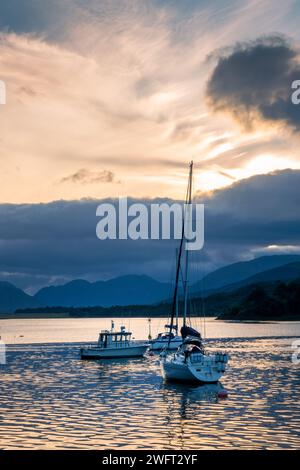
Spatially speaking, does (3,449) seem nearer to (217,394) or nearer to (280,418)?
(280,418)

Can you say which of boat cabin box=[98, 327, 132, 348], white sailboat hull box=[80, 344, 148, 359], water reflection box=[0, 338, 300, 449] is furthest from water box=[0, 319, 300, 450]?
boat cabin box=[98, 327, 132, 348]

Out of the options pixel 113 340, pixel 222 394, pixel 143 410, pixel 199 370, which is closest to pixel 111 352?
pixel 113 340

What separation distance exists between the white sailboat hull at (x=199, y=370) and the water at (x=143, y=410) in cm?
116

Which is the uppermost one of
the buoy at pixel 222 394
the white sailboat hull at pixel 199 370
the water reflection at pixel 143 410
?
the white sailboat hull at pixel 199 370

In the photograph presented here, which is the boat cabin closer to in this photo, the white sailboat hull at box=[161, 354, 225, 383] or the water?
the water

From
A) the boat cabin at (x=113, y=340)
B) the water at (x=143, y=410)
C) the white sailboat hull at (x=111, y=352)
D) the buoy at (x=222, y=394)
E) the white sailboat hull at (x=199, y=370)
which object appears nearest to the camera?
the water at (x=143, y=410)

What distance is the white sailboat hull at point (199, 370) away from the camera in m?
64.4

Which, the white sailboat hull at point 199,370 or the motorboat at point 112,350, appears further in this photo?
the motorboat at point 112,350

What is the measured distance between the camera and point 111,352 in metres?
104

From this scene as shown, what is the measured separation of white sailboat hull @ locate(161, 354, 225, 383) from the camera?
64.4m

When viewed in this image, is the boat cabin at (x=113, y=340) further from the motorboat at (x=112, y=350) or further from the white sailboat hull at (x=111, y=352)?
the white sailboat hull at (x=111, y=352)

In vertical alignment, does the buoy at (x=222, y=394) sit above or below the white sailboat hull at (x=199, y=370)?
below

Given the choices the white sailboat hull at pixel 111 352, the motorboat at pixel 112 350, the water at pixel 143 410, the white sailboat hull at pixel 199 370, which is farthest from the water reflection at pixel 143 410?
the motorboat at pixel 112 350

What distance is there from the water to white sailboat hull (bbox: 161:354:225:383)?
1.16 m
